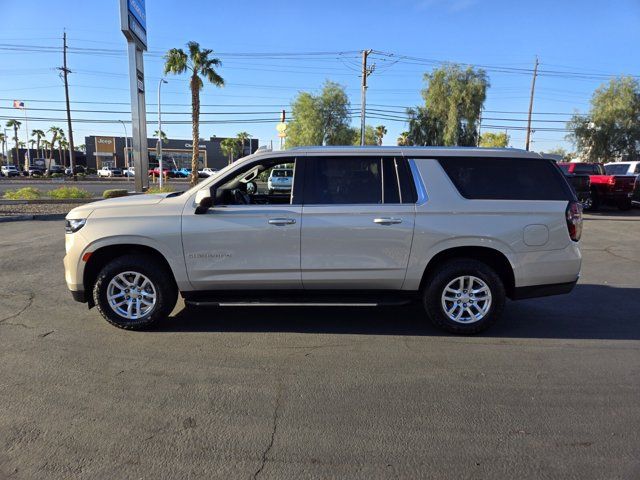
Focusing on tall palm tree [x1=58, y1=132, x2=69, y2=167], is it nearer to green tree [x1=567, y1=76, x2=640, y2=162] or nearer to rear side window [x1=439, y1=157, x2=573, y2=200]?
green tree [x1=567, y1=76, x2=640, y2=162]

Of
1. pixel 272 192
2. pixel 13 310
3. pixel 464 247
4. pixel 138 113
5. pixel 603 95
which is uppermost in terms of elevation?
pixel 603 95

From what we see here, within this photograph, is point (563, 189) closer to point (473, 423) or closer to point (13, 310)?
point (473, 423)

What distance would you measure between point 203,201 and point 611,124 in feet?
158

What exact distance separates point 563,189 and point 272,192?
342 centimetres

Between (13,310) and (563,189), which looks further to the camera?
(13,310)

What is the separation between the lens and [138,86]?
63.7 feet

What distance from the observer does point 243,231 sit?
15.1 feet

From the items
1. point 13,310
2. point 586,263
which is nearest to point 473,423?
point 13,310

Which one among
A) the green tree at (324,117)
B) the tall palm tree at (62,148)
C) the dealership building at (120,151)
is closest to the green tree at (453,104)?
the green tree at (324,117)

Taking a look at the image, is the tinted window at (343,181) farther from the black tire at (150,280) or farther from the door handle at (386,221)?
the black tire at (150,280)

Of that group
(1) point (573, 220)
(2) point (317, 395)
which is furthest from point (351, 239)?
(1) point (573, 220)

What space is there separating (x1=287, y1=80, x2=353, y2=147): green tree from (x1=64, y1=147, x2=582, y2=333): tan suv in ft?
131

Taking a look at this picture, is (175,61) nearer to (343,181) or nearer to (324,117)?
(324,117)

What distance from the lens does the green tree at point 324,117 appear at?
44375mm
